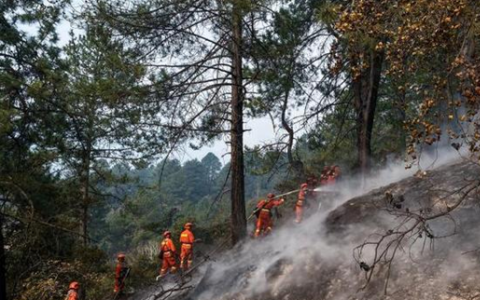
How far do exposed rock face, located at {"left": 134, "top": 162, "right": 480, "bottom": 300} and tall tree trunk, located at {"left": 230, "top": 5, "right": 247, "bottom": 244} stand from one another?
0.93 metres

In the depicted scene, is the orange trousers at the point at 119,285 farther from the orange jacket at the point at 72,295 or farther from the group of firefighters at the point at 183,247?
the orange jacket at the point at 72,295

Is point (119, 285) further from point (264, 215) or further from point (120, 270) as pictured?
point (264, 215)

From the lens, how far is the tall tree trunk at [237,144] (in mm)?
13570

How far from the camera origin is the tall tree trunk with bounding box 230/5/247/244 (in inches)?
534

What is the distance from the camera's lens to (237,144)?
13.6 metres

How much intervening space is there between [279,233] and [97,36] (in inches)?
300

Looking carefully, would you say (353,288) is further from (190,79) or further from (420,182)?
(190,79)

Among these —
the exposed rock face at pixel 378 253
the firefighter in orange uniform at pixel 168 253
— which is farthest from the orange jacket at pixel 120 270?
the exposed rock face at pixel 378 253

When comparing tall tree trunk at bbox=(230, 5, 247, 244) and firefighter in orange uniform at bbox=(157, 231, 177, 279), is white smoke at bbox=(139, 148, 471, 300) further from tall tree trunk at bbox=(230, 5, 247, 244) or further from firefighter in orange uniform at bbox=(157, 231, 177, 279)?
firefighter in orange uniform at bbox=(157, 231, 177, 279)

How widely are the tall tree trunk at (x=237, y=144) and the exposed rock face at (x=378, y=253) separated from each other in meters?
0.93

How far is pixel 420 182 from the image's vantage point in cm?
1110

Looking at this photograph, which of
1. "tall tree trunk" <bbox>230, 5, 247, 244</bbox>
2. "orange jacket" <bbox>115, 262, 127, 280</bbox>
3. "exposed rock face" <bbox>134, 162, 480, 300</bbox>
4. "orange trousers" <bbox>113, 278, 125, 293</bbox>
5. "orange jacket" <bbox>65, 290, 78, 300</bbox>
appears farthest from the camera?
"tall tree trunk" <bbox>230, 5, 247, 244</bbox>

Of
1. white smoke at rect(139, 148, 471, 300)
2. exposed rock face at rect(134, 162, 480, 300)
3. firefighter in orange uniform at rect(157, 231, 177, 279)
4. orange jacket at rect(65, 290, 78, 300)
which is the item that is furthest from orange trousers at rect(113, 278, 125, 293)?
white smoke at rect(139, 148, 471, 300)

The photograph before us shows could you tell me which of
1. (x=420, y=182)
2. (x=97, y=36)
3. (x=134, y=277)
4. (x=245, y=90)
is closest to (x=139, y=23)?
(x=97, y=36)
